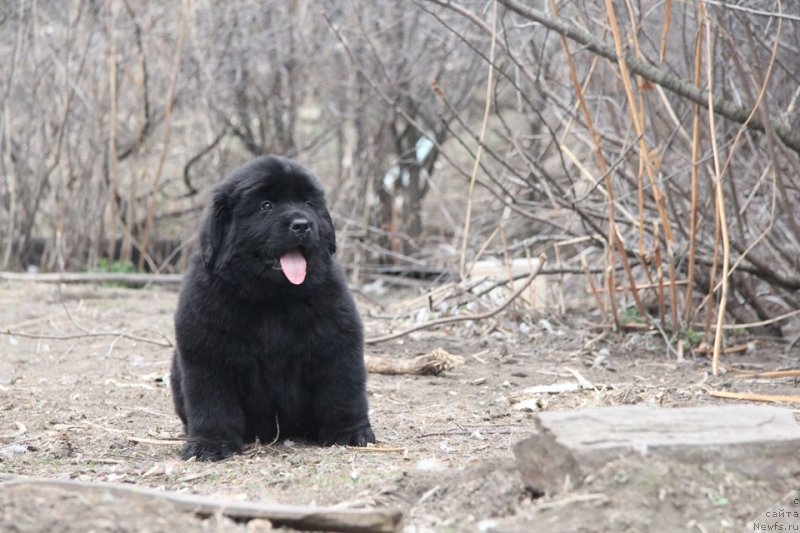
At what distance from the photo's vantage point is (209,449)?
455 cm

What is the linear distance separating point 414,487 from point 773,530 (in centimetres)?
116

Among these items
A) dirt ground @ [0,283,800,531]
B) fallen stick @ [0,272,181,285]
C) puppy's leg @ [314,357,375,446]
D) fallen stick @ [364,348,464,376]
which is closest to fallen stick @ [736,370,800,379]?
dirt ground @ [0,283,800,531]

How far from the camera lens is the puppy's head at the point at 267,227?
4.58 m

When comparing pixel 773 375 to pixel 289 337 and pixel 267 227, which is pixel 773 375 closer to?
pixel 289 337

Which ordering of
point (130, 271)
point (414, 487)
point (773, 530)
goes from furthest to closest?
point (130, 271)
point (414, 487)
point (773, 530)

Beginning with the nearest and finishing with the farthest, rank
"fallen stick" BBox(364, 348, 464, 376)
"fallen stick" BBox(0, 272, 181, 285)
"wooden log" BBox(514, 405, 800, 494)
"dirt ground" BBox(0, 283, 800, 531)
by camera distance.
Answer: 1. "dirt ground" BBox(0, 283, 800, 531)
2. "wooden log" BBox(514, 405, 800, 494)
3. "fallen stick" BBox(364, 348, 464, 376)
4. "fallen stick" BBox(0, 272, 181, 285)

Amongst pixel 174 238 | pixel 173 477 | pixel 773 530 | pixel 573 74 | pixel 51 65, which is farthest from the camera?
pixel 174 238

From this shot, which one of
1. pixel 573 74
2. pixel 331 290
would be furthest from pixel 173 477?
pixel 573 74

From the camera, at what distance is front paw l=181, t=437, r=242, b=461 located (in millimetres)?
4527

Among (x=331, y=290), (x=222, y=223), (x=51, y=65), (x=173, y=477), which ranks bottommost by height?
(x=173, y=477)

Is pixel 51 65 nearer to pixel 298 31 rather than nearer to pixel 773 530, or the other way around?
pixel 298 31

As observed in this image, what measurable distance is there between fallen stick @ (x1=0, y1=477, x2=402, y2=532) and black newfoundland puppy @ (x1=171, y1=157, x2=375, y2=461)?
1204 mm

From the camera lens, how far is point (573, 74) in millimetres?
5926

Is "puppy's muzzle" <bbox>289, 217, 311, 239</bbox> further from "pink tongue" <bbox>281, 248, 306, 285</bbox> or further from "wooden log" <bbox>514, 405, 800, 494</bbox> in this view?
"wooden log" <bbox>514, 405, 800, 494</bbox>
